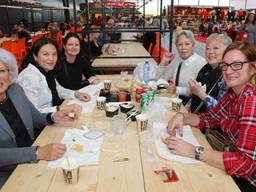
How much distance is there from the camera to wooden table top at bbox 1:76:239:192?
3.61 ft

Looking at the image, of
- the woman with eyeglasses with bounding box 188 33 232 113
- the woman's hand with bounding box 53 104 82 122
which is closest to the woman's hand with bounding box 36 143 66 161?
the woman's hand with bounding box 53 104 82 122

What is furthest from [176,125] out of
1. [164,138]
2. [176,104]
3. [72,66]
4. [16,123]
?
[72,66]

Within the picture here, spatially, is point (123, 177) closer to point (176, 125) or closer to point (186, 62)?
point (176, 125)

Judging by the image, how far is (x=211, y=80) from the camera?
2.26m

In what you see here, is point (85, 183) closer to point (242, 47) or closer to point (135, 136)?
point (135, 136)

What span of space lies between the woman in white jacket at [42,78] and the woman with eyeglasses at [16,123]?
0.23m

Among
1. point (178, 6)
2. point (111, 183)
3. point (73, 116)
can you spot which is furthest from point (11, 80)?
point (178, 6)

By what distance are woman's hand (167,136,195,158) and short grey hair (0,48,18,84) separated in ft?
3.64

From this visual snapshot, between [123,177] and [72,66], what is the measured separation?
2.39m

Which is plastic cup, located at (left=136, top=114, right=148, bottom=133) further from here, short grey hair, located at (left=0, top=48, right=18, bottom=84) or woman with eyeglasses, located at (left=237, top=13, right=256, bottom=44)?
woman with eyeglasses, located at (left=237, top=13, right=256, bottom=44)

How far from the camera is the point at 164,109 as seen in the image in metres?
2.06

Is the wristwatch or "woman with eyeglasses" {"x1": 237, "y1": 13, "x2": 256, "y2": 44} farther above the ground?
"woman with eyeglasses" {"x1": 237, "y1": 13, "x2": 256, "y2": 44}

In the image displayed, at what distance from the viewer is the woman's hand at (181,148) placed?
133cm

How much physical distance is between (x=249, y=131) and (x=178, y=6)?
69.3 feet
